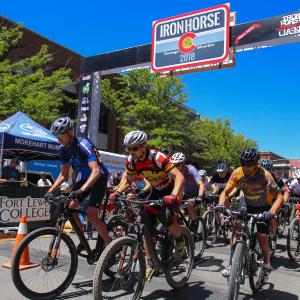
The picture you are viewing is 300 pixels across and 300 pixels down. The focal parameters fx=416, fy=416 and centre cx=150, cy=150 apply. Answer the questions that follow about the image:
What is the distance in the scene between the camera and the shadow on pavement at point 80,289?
203 inches

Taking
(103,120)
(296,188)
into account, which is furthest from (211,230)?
(103,120)

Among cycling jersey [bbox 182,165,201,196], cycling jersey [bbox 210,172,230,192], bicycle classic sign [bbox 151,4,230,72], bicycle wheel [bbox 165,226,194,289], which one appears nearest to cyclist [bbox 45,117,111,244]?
bicycle wheel [bbox 165,226,194,289]

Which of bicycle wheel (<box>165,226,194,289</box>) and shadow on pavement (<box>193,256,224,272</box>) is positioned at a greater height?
bicycle wheel (<box>165,226,194,289</box>)

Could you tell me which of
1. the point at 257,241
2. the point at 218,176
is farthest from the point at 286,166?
the point at 257,241

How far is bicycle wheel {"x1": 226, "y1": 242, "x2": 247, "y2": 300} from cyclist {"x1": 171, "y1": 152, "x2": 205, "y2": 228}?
2766 mm

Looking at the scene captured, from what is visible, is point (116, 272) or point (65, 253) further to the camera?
point (65, 253)

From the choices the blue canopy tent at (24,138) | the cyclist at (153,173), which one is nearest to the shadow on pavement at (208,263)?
the cyclist at (153,173)

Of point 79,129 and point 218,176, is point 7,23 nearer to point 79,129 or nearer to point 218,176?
point 79,129

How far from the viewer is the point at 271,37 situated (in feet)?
39.1

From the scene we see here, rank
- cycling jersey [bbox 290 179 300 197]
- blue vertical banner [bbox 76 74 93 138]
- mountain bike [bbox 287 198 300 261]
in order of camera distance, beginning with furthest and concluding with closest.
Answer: blue vertical banner [bbox 76 74 93 138] → cycling jersey [bbox 290 179 300 197] → mountain bike [bbox 287 198 300 261]

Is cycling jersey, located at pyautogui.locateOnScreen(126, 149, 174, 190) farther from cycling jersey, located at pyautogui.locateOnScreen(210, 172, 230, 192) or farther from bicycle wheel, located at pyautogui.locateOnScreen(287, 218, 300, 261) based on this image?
cycling jersey, located at pyautogui.locateOnScreen(210, 172, 230, 192)

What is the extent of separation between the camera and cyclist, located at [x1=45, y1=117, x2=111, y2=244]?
17.8 ft

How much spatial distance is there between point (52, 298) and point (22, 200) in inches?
228

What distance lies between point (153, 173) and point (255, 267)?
1840mm
